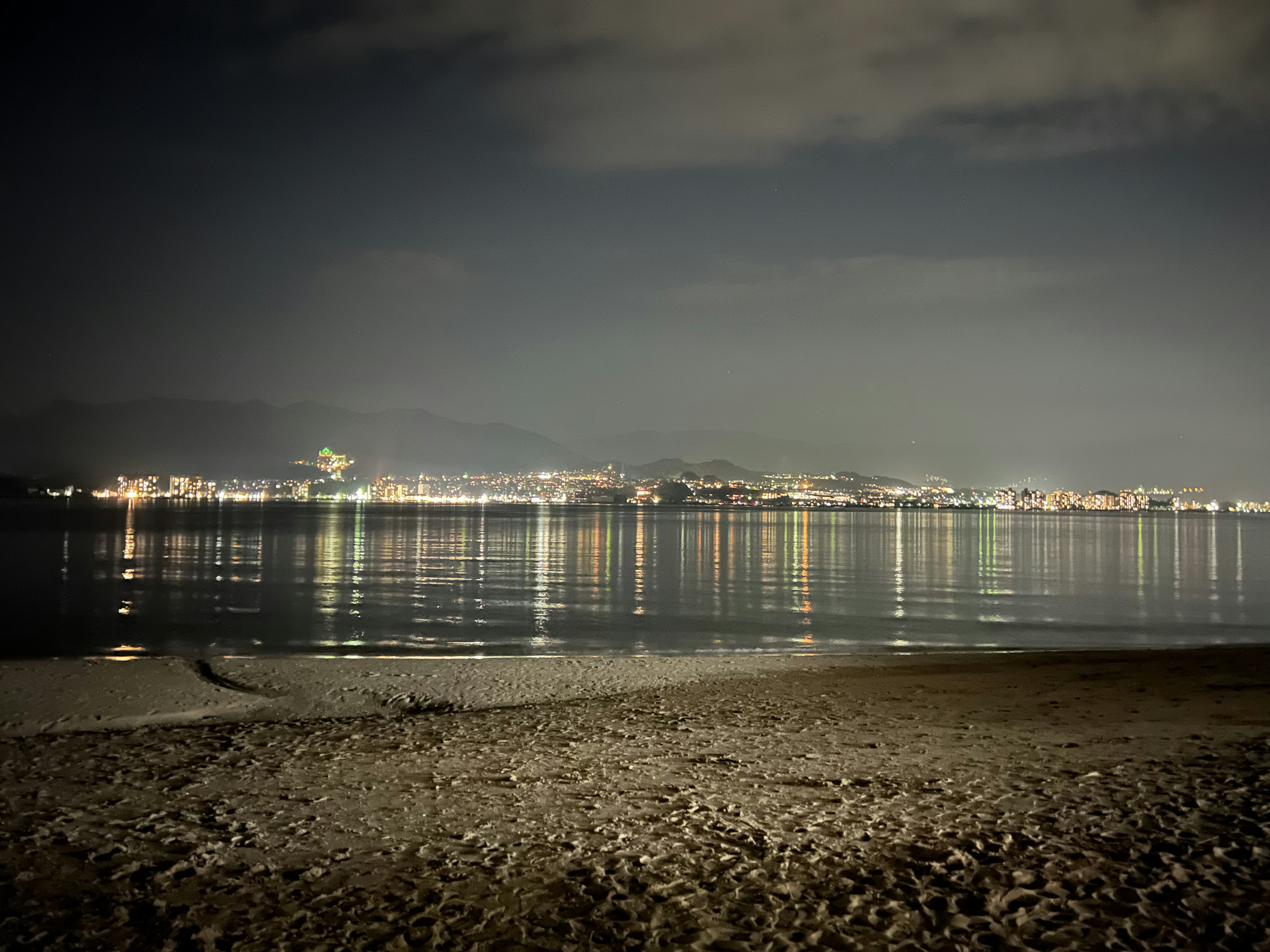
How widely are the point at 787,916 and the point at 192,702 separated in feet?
33.8

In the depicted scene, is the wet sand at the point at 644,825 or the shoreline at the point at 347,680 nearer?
the wet sand at the point at 644,825

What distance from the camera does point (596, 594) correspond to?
33.7 metres

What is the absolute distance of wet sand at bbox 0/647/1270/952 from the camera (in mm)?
5227

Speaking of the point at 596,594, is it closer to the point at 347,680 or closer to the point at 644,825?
the point at 347,680

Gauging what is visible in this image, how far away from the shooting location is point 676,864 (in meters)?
6.09

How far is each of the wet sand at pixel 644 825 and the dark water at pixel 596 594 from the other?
9655 millimetres

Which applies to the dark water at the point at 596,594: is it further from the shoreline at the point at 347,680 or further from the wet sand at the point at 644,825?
the wet sand at the point at 644,825

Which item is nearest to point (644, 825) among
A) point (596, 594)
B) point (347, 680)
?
point (347, 680)

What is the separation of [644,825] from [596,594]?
26864 millimetres

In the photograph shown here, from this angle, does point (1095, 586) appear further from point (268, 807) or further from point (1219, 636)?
point (268, 807)

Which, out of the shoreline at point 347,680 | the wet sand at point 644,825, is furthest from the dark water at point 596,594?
the wet sand at point 644,825

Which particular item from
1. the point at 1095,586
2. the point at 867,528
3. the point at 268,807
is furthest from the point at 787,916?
the point at 867,528

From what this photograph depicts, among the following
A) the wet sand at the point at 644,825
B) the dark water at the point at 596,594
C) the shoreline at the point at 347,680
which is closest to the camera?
the wet sand at the point at 644,825

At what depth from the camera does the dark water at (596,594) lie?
74.5 feet
